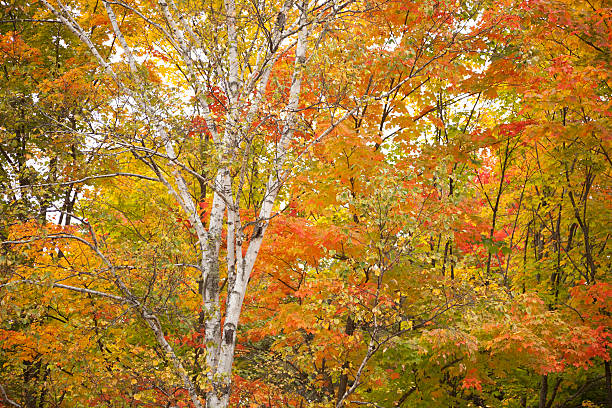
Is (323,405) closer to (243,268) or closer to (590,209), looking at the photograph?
(243,268)

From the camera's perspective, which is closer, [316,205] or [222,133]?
[222,133]

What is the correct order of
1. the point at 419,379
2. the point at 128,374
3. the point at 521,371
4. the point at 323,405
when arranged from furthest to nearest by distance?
1. the point at 521,371
2. the point at 419,379
3. the point at 323,405
4. the point at 128,374

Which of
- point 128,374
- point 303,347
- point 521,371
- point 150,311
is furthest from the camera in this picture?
point 521,371

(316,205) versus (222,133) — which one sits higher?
(222,133)

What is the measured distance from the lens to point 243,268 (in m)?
6.41

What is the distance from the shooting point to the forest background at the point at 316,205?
616cm

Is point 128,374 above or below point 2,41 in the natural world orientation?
below

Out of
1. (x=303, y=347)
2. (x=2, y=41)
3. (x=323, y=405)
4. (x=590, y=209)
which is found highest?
(x=2, y=41)

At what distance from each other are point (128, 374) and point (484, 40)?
8296mm

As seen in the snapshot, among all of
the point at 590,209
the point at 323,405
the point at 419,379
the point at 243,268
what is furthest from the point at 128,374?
the point at 590,209

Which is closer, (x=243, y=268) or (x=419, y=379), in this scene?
(x=243, y=268)

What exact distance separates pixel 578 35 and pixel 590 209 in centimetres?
395

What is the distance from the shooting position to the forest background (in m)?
6.16

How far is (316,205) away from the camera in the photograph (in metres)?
8.19
